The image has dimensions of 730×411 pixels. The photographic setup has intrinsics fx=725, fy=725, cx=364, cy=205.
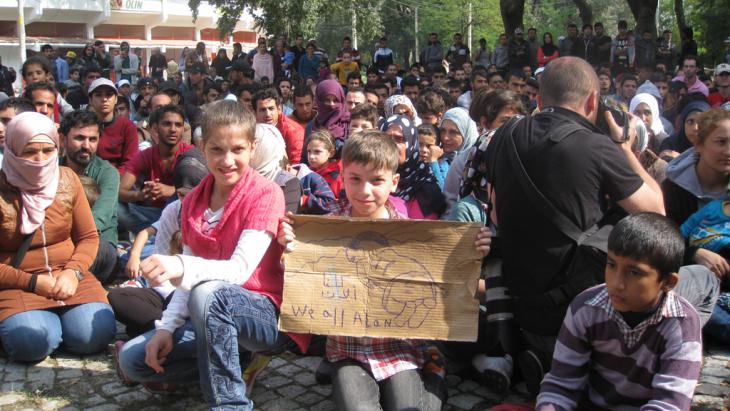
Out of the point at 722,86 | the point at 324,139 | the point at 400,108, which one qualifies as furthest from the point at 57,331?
the point at 722,86

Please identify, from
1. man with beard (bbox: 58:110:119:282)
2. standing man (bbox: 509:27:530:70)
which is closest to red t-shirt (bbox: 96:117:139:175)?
man with beard (bbox: 58:110:119:282)

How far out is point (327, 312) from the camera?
3.39m

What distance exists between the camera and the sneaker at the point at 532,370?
11.6ft

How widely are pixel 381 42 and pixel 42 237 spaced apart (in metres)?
16.0

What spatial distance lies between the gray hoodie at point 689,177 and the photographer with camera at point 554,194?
136 cm

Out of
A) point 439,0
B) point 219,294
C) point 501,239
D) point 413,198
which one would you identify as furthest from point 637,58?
point 439,0

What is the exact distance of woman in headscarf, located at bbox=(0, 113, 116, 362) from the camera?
14.1 feet

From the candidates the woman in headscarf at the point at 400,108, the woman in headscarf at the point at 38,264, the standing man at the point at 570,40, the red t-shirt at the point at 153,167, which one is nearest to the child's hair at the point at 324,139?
the red t-shirt at the point at 153,167

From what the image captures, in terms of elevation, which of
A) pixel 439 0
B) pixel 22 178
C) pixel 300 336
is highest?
pixel 439 0

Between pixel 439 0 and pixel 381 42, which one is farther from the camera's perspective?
pixel 439 0

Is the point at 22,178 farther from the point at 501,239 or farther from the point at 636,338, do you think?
the point at 636,338

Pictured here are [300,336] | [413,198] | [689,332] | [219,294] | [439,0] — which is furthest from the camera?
[439,0]

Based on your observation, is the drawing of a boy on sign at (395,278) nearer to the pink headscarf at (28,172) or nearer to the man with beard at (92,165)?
the pink headscarf at (28,172)

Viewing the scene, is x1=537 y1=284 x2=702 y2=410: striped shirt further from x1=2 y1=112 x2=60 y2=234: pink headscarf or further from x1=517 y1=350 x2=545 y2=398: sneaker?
x1=2 y1=112 x2=60 y2=234: pink headscarf
